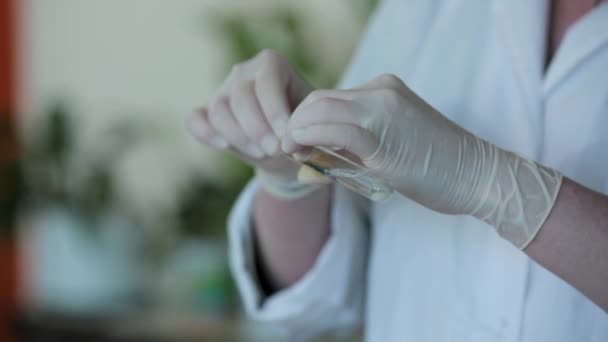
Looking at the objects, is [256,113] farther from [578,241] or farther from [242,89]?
[578,241]

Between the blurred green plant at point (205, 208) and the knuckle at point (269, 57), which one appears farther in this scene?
the blurred green plant at point (205, 208)

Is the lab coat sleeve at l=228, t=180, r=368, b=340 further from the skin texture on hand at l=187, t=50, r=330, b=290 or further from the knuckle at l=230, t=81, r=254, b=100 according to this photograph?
the knuckle at l=230, t=81, r=254, b=100

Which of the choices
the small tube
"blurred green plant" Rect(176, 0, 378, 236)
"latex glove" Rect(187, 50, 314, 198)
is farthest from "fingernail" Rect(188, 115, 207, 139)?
"blurred green plant" Rect(176, 0, 378, 236)

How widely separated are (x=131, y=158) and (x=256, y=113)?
167cm

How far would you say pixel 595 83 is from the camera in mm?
677

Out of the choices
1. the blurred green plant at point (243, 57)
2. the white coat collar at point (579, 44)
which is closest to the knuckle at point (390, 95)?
the white coat collar at point (579, 44)

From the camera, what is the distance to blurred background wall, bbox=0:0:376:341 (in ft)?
5.99

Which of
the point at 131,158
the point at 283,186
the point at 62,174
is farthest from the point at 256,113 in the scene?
the point at 131,158

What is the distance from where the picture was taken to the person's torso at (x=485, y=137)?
2.20 ft

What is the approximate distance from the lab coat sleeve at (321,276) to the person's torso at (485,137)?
3 centimetres

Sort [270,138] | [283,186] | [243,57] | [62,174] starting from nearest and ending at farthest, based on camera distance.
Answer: [270,138] → [283,186] → [243,57] → [62,174]

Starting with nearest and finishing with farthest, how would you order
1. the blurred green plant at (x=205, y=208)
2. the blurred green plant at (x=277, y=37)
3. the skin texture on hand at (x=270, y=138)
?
the skin texture on hand at (x=270, y=138)
the blurred green plant at (x=277, y=37)
the blurred green plant at (x=205, y=208)

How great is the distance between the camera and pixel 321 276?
852mm

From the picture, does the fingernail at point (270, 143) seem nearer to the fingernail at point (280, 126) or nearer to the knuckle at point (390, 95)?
the fingernail at point (280, 126)
